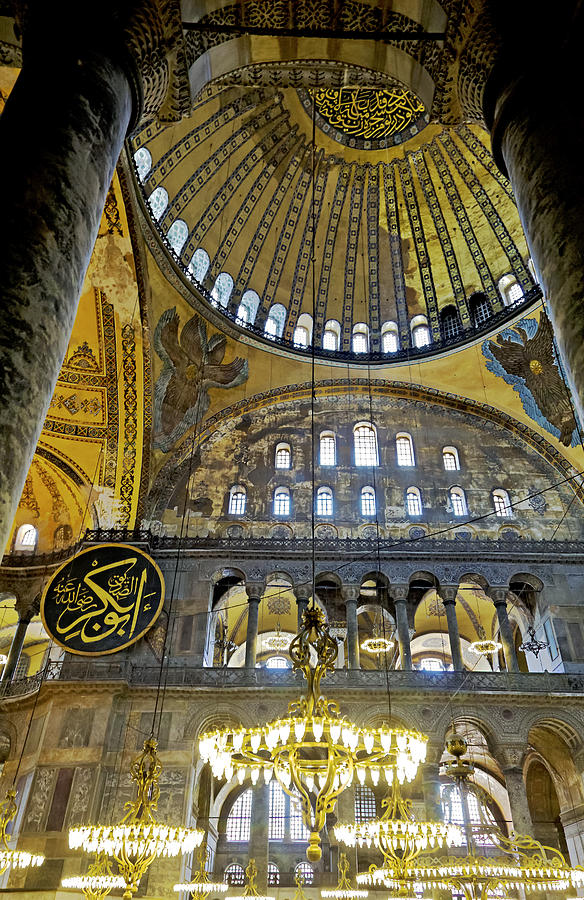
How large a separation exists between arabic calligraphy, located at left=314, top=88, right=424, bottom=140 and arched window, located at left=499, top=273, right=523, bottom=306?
364 cm

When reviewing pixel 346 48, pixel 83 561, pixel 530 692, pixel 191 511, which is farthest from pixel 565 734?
pixel 346 48

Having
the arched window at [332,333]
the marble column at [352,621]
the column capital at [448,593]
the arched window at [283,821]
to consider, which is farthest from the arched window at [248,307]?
the arched window at [283,821]

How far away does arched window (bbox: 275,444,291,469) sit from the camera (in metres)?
13.4

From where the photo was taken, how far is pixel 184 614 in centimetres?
1140

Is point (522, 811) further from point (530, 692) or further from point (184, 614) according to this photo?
point (184, 614)

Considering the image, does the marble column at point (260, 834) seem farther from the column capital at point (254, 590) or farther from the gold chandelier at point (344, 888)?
the column capital at point (254, 590)

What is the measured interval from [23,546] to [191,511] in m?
3.89

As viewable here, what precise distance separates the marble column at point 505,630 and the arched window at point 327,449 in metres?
4.17

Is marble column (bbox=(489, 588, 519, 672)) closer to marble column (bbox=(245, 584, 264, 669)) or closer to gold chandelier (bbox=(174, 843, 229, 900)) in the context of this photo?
marble column (bbox=(245, 584, 264, 669))

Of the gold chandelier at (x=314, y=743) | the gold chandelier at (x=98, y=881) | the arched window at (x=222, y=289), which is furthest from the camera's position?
the arched window at (x=222, y=289)

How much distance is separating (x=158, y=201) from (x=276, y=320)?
12.0 feet

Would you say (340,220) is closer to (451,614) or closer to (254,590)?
(254,590)

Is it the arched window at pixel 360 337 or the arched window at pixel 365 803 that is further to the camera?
the arched window at pixel 365 803

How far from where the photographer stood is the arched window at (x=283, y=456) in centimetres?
1335
